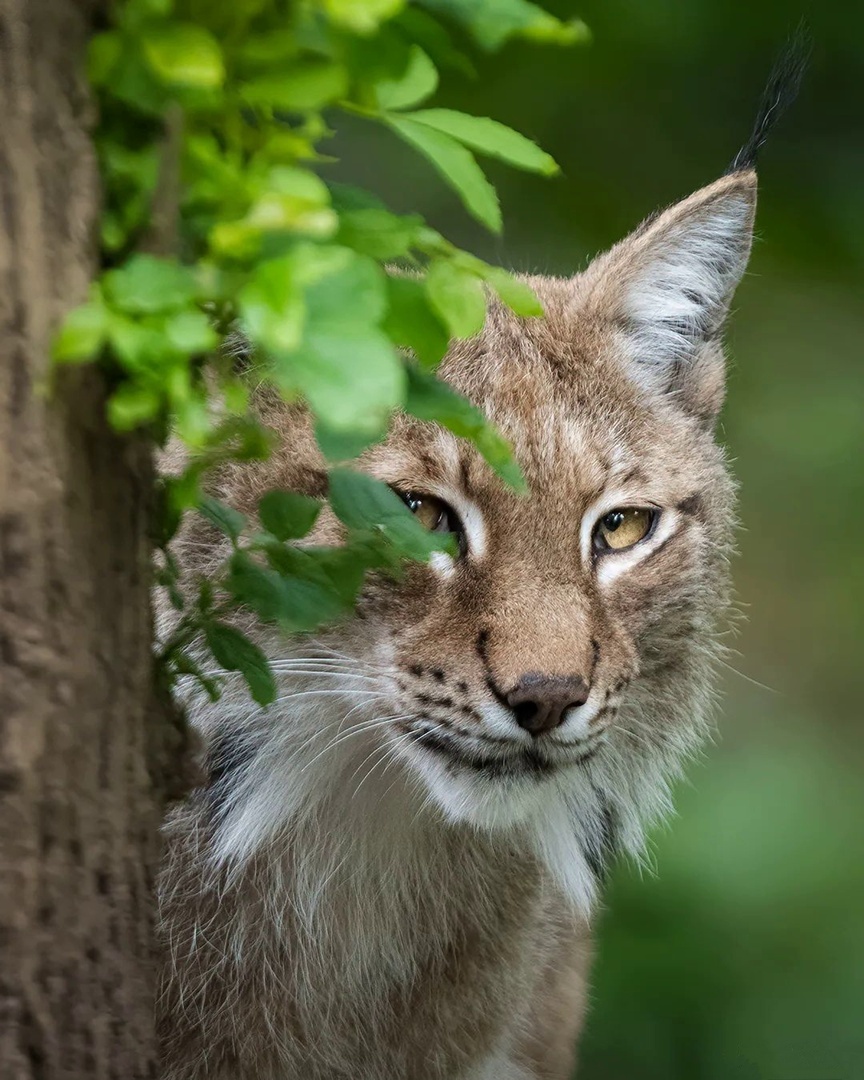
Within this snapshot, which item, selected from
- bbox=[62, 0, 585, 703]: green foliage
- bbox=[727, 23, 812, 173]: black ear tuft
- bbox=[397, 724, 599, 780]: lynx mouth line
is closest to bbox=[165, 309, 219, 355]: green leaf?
bbox=[62, 0, 585, 703]: green foliage

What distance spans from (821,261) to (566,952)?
319 cm

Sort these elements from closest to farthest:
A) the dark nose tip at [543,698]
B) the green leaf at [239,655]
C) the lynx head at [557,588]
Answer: the green leaf at [239,655]
the dark nose tip at [543,698]
the lynx head at [557,588]

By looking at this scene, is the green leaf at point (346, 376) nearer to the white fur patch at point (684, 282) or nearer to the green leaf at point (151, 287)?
the green leaf at point (151, 287)

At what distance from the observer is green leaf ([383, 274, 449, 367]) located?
4.45 ft

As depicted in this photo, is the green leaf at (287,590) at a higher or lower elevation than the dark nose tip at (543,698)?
higher

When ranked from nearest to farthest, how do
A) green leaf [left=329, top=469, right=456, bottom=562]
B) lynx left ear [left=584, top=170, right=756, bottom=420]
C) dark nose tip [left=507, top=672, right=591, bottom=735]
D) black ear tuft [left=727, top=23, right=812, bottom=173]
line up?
green leaf [left=329, top=469, right=456, bottom=562]
dark nose tip [left=507, top=672, right=591, bottom=735]
lynx left ear [left=584, top=170, right=756, bottom=420]
black ear tuft [left=727, top=23, right=812, bottom=173]

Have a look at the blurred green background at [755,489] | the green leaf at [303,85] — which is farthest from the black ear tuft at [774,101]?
the green leaf at [303,85]

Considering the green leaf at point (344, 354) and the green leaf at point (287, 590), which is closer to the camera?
the green leaf at point (344, 354)

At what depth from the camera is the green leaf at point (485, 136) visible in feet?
4.39

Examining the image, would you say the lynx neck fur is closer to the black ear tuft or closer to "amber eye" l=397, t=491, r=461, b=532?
"amber eye" l=397, t=491, r=461, b=532

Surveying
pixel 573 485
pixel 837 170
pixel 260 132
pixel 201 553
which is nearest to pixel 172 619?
pixel 201 553

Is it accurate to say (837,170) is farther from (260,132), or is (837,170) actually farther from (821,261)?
(260,132)

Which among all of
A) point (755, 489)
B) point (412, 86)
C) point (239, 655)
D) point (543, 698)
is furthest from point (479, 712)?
point (755, 489)

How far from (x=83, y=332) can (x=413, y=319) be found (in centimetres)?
31
